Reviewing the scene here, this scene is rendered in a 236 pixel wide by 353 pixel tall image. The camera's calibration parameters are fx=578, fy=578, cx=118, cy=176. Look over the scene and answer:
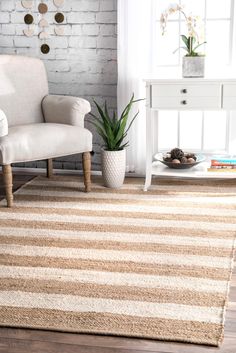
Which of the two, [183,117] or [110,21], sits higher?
[110,21]

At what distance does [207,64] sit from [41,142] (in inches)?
52.8

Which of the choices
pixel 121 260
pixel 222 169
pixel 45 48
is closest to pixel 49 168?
pixel 45 48

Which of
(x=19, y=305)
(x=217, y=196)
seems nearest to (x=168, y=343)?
(x=19, y=305)

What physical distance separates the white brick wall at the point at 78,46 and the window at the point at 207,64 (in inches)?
12.9

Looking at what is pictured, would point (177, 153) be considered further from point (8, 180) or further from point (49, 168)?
point (8, 180)

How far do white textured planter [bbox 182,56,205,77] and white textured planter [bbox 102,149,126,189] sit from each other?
2.12ft

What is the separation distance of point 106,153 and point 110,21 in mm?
950

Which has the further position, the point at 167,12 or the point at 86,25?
the point at 86,25

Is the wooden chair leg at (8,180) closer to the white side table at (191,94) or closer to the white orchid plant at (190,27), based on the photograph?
the white side table at (191,94)

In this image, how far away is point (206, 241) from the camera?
108 inches

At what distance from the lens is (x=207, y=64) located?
155 inches

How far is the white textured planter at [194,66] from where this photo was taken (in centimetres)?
354

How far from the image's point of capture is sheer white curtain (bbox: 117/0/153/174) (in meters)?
3.79

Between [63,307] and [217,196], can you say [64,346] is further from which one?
[217,196]
